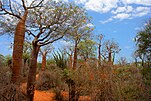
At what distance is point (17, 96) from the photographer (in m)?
7.05

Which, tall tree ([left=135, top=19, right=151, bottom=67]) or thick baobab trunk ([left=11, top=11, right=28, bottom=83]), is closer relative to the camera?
thick baobab trunk ([left=11, top=11, right=28, bottom=83])

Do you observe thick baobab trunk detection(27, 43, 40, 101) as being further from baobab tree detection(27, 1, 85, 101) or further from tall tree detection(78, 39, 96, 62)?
tall tree detection(78, 39, 96, 62)

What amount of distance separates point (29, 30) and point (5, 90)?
5.20 meters

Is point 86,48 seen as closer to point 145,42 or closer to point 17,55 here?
point 145,42

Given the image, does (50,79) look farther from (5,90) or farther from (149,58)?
(5,90)

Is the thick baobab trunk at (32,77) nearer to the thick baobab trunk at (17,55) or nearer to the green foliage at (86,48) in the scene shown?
the thick baobab trunk at (17,55)

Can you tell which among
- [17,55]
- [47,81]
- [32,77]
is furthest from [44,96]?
[17,55]

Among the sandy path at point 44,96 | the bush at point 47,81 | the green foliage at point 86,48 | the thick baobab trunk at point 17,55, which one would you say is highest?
the green foliage at point 86,48

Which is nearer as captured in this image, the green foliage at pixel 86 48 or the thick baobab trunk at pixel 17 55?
the thick baobab trunk at pixel 17 55

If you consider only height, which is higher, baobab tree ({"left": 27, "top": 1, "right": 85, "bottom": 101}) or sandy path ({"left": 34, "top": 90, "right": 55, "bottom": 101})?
baobab tree ({"left": 27, "top": 1, "right": 85, "bottom": 101})

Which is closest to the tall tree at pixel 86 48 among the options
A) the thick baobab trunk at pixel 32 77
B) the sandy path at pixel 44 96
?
the sandy path at pixel 44 96

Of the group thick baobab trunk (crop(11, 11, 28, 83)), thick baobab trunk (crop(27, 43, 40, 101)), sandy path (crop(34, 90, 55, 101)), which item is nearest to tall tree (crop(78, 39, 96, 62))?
sandy path (crop(34, 90, 55, 101))

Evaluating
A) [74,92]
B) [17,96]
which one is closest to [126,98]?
[74,92]

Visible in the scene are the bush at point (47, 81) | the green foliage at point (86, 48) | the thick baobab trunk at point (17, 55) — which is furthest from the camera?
the green foliage at point (86, 48)
